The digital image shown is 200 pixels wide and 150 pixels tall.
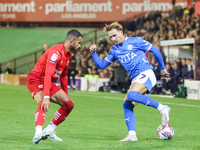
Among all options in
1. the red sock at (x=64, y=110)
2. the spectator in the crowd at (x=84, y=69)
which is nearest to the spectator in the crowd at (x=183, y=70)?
the spectator in the crowd at (x=84, y=69)

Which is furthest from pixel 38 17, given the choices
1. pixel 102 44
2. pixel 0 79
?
pixel 102 44

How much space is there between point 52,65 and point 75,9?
28372 mm

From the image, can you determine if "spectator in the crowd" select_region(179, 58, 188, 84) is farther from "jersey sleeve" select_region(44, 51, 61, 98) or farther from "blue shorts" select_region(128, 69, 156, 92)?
"jersey sleeve" select_region(44, 51, 61, 98)

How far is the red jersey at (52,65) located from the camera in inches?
234

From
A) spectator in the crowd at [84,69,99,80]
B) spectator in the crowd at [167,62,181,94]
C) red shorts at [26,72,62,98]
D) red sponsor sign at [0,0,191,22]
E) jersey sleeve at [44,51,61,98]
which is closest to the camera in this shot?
jersey sleeve at [44,51,61,98]

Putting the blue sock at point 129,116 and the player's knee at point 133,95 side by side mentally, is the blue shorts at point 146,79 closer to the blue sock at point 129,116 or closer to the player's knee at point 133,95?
the player's knee at point 133,95

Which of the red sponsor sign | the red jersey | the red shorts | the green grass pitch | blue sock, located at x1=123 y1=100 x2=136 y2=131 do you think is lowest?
the green grass pitch

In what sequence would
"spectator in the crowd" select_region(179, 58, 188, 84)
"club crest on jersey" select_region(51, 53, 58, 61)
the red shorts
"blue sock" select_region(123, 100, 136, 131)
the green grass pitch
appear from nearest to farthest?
"club crest on jersey" select_region(51, 53, 58, 61) < the green grass pitch < the red shorts < "blue sock" select_region(123, 100, 136, 131) < "spectator in the crowd" select_region(179, 58, 188, 84)

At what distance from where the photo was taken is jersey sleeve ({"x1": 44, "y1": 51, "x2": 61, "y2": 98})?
5.91 meters

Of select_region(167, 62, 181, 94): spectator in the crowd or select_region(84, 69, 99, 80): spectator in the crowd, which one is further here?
select_region(84, 69, 99, 80): spectator in the crowd

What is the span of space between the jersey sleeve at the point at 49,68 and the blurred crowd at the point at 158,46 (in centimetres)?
994

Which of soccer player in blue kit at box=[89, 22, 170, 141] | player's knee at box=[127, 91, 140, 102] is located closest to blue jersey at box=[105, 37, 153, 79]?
soccer player in blue kit at box=[89, 22, 170, 141]

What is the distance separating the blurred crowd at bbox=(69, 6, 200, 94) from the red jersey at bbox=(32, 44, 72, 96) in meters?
9.57

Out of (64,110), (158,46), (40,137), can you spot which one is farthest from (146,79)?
(158,46)
